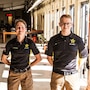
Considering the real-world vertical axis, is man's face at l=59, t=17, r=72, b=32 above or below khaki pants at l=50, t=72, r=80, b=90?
above

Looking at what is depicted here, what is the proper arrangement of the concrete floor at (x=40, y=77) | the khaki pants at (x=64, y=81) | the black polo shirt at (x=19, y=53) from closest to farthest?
the khaki pants at (x=64, y=81) < the black polo shirt at (x=19, y=53) < the concrete floor at (x=40, y=77)

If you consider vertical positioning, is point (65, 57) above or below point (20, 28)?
below

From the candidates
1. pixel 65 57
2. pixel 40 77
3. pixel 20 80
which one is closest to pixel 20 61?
pixel 20 80

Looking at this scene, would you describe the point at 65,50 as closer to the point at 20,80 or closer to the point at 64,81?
the point at 64,81

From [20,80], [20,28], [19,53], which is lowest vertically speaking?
[20,80]

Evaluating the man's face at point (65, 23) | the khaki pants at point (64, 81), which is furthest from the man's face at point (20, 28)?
the khaki pants at point (64, 81)

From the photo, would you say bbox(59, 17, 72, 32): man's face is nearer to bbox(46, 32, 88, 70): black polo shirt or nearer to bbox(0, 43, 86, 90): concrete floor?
bbox(46, 32, 88, 70): black polo shirt

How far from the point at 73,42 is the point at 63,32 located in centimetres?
18

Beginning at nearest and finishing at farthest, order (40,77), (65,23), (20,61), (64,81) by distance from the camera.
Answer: (65,23) → (64,81) → (20,61) → (40,77)

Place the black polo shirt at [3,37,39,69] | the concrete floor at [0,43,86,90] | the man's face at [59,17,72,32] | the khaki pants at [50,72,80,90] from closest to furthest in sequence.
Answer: the man's face at [59,17,72,32] → the khaki pants at [50,72,80,90] → the black polo shirt at [3,37,39,69] → the concrete floor at [0,43,86,90]

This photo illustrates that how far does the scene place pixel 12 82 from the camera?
3465 millimetres

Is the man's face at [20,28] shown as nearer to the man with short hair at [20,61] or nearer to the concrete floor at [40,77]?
the man with short hair at [20,61]

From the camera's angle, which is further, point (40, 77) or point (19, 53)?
point (40, 77)

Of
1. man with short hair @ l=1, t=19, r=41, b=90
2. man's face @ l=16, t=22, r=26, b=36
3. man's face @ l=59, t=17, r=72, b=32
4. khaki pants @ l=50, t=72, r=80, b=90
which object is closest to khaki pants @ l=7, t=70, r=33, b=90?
man with short hair @ l=1, t=19, r=41, b=90
